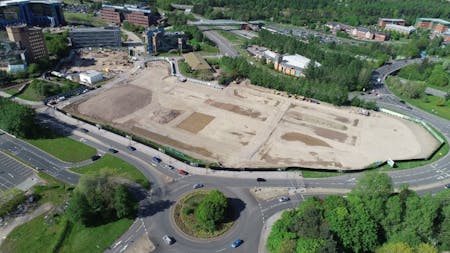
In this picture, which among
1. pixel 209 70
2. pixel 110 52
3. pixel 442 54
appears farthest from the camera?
pixel 442 54

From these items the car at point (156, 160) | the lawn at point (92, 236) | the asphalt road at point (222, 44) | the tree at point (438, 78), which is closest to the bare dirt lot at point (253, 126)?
the car at point (156, 160)

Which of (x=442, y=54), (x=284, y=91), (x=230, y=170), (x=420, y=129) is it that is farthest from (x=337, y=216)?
(x=442, y=54)

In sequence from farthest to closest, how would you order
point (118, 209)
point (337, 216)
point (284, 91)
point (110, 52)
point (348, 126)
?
point (110, 52)
point (284, 91)
point (348, 126)
point (118, 209)
point (337, 216)

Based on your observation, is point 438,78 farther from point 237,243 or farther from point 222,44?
point 237,243

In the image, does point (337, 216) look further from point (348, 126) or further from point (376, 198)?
point (348, 126)

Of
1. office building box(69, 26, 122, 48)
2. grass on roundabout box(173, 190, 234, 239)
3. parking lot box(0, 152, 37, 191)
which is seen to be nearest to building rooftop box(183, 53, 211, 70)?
office building box(69, 26, 122, 48)

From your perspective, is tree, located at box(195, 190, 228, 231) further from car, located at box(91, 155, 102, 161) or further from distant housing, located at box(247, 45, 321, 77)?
distant housing, located at box(247, 45, 321, 77)

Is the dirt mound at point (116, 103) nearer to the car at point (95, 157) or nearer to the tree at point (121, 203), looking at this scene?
the car at point (95, 157)
